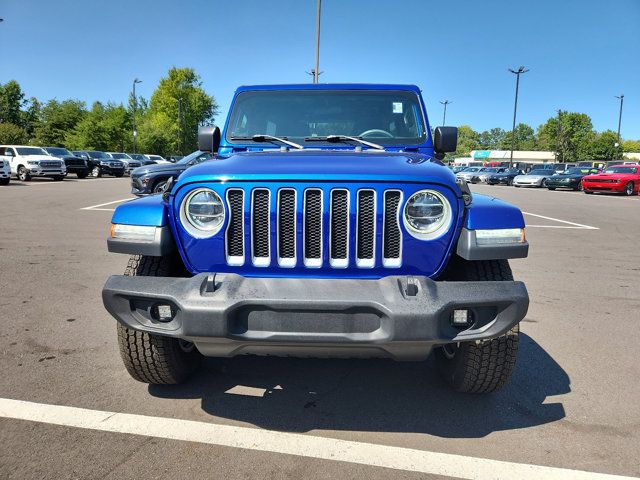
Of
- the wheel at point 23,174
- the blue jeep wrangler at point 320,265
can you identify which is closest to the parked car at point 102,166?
the wheel at point 23,174

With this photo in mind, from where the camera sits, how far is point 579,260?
7.30 m

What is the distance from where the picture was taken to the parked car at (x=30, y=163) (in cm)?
2338

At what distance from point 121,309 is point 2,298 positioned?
3.25 meters

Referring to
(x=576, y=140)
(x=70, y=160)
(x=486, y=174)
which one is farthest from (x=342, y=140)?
(x=576, y=140)

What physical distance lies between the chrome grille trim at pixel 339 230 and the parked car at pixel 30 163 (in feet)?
82.7

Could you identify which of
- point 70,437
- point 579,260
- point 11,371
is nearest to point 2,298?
point 11,371

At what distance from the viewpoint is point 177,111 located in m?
65.6

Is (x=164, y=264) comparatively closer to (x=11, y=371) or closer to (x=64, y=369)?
(x=64, y=369)

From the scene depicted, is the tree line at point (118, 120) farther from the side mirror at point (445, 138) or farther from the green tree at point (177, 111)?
the side mirror at point (445, 138)

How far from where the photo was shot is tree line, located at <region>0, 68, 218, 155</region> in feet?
166

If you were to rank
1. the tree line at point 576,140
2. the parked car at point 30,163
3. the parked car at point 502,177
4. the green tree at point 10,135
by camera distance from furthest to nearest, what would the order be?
the tree line at point 576,140
the green tree at point 10,135
the parked car at point 502,177
the parked car at point 30,163

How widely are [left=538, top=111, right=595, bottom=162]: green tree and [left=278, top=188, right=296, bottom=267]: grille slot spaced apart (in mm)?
112828

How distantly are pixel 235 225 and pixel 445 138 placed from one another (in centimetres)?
198

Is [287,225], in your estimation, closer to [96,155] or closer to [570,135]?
[96,155]
